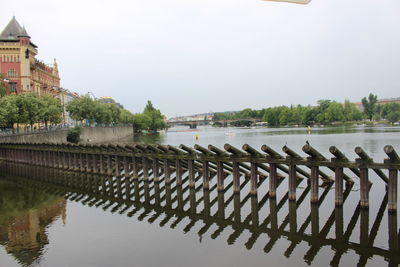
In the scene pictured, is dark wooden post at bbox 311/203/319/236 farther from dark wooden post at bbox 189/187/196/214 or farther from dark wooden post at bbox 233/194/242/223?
dark wooden post at bbox 189/187/196/214

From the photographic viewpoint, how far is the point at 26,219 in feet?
60.7

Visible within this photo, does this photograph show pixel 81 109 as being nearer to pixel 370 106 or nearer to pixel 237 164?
pixel 237 164

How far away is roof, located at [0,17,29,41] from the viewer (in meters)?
96.2

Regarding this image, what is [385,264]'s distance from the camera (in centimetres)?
1156

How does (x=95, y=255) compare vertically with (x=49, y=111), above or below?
below

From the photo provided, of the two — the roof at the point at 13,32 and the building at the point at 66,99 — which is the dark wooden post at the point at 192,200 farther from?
the building at the point at 66,99

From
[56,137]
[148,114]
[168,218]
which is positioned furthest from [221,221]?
[148,114]

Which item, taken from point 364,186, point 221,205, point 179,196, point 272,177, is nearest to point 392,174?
point 364,186

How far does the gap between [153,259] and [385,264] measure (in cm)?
725

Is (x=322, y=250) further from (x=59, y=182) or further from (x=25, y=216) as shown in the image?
(x=59, y=182)

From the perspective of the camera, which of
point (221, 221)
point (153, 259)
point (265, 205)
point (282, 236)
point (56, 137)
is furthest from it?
point (56, 137)

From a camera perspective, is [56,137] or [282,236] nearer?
[282,236]

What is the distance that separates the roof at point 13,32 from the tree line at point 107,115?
21.0m

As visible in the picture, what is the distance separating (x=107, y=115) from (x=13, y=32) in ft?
118
